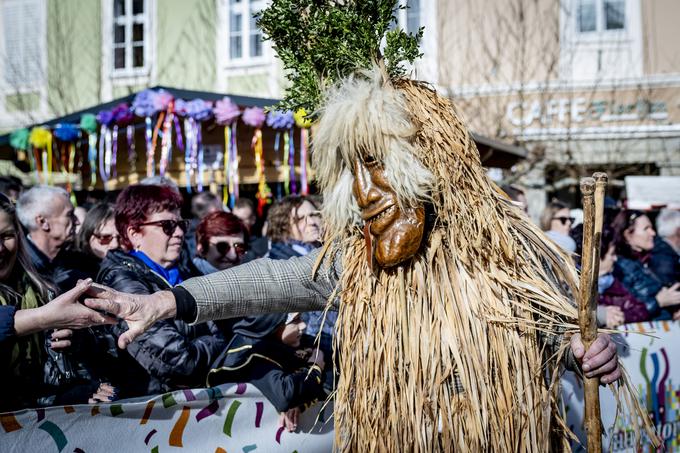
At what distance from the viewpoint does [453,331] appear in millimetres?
2055

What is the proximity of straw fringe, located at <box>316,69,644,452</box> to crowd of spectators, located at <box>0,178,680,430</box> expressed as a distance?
0.27m

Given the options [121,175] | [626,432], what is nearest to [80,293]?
[626,432]

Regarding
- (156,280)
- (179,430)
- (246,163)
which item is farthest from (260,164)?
(179,430)

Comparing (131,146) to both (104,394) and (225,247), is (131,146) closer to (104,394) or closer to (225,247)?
(225,247)

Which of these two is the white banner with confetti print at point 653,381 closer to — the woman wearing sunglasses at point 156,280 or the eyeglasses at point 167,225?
the woman wearing sunglasses at point 156,280

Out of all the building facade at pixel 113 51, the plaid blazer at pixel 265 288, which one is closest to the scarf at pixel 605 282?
the plaid blazer at pixel 265 288

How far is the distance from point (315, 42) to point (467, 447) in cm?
136

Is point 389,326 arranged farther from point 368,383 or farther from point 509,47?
point 509,47

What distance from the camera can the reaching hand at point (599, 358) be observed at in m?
1.99

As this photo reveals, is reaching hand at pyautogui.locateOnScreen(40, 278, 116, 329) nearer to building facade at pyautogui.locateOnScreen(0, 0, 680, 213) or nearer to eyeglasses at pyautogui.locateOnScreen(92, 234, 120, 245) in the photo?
eyeglasses at pyautogui.locateOnScreen(92, 234, 120, 245)

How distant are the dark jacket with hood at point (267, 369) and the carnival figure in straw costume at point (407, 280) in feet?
2.29

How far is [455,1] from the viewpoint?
40.0 ft

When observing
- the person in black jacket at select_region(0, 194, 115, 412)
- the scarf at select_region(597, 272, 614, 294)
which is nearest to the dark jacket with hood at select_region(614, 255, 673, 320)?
the scarf at select_region(597, 272, 614, 294)

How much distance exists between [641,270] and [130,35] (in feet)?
37.2
